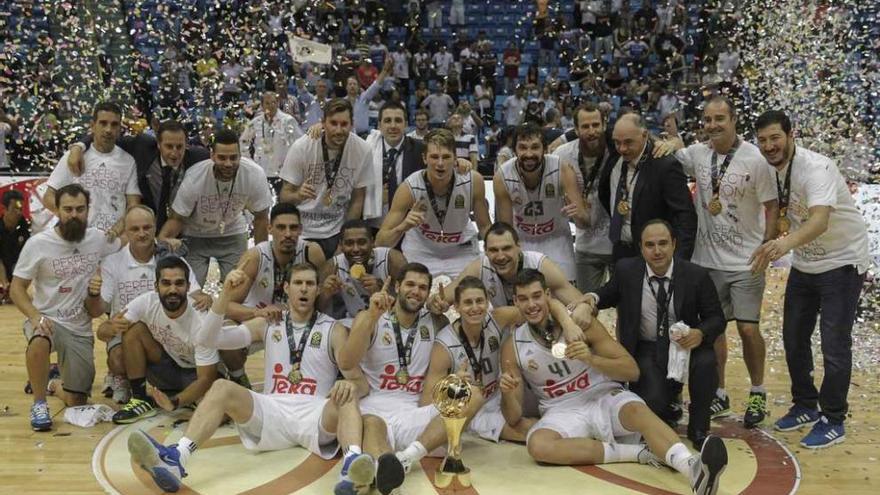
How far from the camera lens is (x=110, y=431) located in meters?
5.76

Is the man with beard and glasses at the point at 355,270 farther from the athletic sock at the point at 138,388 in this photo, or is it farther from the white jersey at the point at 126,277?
the athletic sock at the point at 138,388

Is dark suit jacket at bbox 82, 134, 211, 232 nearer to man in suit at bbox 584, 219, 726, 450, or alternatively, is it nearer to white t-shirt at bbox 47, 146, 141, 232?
A: white t-shirt at bbox 47, 146, 141, 232

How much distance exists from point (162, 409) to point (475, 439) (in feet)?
6.49

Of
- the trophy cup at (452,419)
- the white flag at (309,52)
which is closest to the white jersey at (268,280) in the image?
the trophy cup at (452,419)

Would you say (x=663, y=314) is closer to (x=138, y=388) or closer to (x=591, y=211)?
(x=591, y=211)

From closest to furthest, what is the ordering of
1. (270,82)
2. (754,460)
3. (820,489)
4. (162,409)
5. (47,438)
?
(820,489), (754,460), (47,438), (162,409), (270,82)

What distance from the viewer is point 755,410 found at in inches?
230

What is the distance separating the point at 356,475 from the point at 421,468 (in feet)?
2.01

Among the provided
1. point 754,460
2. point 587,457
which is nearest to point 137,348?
point 587,457

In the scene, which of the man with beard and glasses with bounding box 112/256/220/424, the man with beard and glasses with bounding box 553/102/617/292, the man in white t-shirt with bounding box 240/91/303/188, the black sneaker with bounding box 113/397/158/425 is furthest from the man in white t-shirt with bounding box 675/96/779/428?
the man in white t-shirt with bounding box 240/91/303/188

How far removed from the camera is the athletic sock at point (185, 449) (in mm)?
4705

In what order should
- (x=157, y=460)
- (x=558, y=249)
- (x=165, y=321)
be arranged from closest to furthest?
A: (x=157, y=460), (x=165, y=321), (x=558, y=249)

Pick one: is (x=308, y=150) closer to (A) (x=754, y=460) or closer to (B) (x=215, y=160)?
(B) (x=215, y=160)

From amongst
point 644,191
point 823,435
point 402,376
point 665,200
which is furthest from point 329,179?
point 823,435
